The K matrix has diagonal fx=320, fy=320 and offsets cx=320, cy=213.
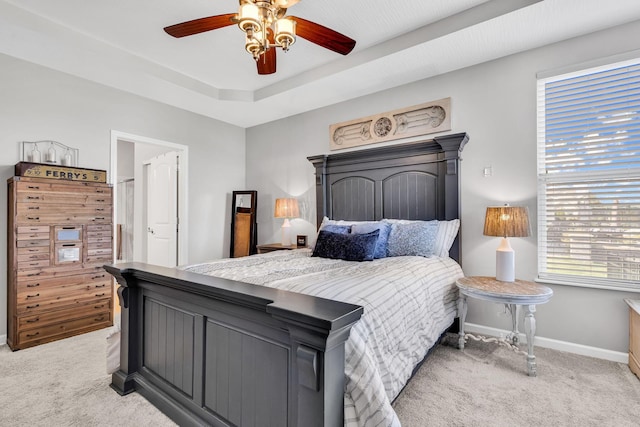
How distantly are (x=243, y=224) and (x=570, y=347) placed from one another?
4.02 m

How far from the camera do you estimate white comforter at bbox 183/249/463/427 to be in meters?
1.18

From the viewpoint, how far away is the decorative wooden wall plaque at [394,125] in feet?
11.0

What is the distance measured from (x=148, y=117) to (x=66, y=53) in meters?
1.11

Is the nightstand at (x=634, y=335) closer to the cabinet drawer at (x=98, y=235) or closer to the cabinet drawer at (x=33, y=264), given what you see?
the cabinet drawer at (x=98, y=235)

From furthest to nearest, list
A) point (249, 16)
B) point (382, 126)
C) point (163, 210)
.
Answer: point (163, 210) < point (382, 126) < point (249, 16)

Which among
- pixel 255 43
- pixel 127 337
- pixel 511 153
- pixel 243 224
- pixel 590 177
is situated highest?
pixel 255 43

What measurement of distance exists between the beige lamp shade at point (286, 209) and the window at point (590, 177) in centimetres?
270

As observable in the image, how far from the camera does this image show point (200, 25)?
206 centimetres

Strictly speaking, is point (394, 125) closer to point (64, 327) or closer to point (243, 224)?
point (243, 224)

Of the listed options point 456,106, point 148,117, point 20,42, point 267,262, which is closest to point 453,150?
point 456,106

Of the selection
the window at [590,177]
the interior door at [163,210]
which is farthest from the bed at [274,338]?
the interior door at [163,210]

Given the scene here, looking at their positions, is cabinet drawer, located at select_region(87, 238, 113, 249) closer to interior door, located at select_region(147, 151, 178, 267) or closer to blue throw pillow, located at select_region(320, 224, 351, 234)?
interior door, located at select_region(147, 151, 178, 267)

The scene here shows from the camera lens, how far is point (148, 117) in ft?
13.1

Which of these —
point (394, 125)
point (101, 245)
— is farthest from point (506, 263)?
point (101, 245)
